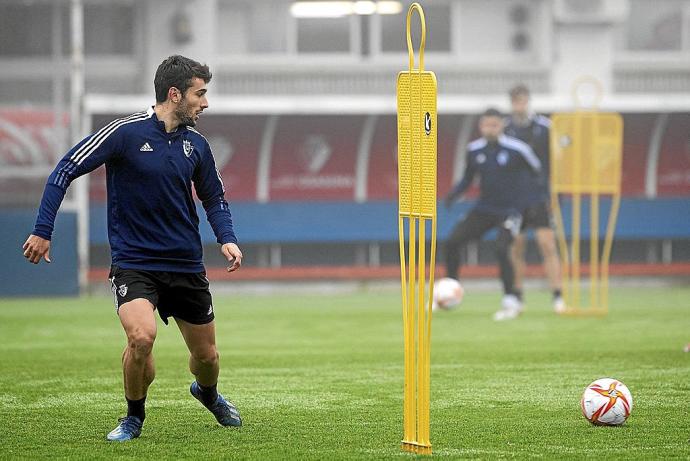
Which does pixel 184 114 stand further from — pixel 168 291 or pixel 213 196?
pixel 168 291

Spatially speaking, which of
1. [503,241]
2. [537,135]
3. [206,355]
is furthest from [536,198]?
[206,355]

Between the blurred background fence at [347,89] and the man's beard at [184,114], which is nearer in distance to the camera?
the man's beard at [184,114]

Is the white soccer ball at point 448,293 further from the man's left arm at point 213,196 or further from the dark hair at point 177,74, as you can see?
the dark hair at point 177,74

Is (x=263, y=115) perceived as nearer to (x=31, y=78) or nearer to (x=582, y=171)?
(x=31, y=78)

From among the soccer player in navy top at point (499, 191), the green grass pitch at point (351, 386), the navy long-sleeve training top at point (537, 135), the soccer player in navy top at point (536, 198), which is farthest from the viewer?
the navy long-sleeve training top at point (537, 135)

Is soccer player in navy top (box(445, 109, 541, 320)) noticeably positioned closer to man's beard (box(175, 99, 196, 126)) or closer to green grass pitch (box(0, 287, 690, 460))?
green grass pitch (box(0, 287, 690, 460))

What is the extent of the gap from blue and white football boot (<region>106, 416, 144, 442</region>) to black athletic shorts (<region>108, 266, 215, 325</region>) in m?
0.59

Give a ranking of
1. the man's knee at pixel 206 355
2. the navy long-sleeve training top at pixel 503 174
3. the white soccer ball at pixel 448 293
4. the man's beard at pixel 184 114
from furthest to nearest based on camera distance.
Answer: the white soccer ball at pixel 448 293 < the navy long-sleeve training top at pixel 503 174 < the man's knee at pixel 206 355 < the man's beard at pixel 184 114

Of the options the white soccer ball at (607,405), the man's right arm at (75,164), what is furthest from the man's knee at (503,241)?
the man's right arm at (75,164)

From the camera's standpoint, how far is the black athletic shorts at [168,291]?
7.64 m

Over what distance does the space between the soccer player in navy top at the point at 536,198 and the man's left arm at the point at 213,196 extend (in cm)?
948

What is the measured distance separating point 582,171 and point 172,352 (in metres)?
6.31

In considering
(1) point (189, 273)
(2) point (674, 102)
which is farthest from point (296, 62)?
(1) point (189, 273)

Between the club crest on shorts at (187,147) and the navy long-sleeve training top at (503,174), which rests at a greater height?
the club crest on shorts at (187,147)
